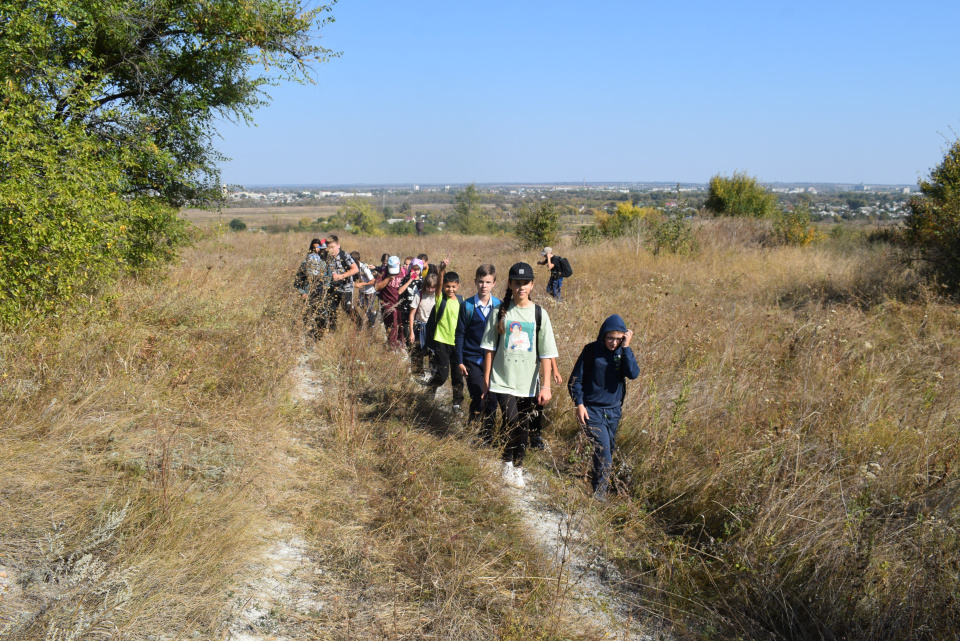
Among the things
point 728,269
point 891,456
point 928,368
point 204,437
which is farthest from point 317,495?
point 728,269

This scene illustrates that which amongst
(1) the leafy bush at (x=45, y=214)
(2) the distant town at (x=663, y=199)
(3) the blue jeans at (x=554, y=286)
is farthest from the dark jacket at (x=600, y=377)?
(2) the distant town at (x=663, y=199)

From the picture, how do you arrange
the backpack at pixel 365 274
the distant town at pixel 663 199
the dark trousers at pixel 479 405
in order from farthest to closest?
the distant town at pixel 663 199 → the backpack at pixel 365 274 → the dark trousers at pixel 479 405

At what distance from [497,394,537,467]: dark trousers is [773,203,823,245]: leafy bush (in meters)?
15.6

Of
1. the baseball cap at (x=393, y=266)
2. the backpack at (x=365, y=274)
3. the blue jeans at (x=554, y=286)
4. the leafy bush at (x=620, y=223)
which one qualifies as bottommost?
the blue jeans at (x=554, y=286)

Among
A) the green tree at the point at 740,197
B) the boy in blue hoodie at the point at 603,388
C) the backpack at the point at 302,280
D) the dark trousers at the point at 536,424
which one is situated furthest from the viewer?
the green tree at the point at 740,197

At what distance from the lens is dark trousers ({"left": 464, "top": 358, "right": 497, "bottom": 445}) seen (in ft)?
15.5

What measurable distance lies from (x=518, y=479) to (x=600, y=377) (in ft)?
3.36

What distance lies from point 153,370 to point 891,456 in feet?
19.3

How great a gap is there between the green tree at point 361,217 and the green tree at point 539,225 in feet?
89.5

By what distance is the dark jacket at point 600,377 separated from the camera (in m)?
4.07

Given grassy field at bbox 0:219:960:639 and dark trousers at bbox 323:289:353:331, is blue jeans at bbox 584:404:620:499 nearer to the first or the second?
grassy field at bbox 0:219:960:639

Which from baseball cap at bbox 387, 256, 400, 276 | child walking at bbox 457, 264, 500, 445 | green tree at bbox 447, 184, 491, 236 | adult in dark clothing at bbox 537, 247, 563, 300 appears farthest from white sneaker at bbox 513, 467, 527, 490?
green tree at bbox 447, 184, 491, 236

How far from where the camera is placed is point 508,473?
14.1ft

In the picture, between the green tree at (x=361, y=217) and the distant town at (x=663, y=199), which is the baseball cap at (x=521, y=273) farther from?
the green tree at (x=361, y=217)
